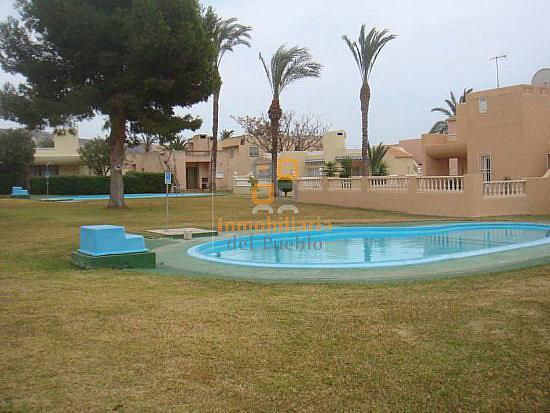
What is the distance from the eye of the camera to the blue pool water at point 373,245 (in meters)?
11.8

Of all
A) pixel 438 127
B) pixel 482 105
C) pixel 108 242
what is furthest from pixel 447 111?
pixel 108 242

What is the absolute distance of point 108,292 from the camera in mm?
7555

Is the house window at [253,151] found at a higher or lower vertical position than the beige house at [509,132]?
higher

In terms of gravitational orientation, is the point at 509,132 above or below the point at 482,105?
below

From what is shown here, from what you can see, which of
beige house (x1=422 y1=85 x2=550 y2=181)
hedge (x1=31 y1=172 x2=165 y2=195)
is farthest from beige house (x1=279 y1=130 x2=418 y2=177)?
beige house (x1=422 y1=85 x2=550 y2=181)

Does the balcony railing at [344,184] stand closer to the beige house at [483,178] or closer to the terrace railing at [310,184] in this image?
the beige house at [483,178]

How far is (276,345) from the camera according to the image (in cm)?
504

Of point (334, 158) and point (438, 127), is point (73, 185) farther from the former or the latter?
point (438, 127)

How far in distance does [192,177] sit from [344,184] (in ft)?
106

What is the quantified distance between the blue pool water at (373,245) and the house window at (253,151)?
128 feet

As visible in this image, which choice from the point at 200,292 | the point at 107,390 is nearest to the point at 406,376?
the point at 107,390

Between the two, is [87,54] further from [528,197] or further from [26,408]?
[26,408]

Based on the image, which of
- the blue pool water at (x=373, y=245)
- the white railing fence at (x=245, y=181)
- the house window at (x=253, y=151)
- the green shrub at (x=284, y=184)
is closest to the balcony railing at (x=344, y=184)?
the blue pool water at (x=373, y=245)

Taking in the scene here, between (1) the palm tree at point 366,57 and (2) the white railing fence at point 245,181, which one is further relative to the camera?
(2) the white railing fence at point 245,181
